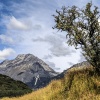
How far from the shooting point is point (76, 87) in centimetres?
2184

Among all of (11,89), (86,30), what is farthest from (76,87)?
(11,89)

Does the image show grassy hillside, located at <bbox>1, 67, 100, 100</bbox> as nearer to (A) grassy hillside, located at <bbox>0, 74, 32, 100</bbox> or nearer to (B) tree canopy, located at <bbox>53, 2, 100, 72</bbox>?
(B) tree canopy, located at <bbox>53, 2, 100, 72</bbox>

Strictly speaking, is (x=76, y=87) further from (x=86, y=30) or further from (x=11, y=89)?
(x=11, y=89)

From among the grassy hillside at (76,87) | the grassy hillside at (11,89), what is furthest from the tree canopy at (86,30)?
Result: the grassy hillside at (11,89)

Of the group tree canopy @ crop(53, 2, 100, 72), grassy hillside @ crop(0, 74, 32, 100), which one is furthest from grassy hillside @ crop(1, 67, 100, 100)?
grassy hillside @ crop(0, 74, 32, 100)

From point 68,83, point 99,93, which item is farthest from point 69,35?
point 99,93

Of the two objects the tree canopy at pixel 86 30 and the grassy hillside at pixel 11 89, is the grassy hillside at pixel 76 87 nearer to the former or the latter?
the tree canopy at pixel 86 30

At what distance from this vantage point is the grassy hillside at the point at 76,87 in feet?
66.5

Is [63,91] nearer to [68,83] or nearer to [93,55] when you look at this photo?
[68,83]

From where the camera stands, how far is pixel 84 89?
69.2 ft

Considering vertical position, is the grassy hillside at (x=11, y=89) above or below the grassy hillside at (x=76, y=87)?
above

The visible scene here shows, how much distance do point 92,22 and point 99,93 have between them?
20.1 feet

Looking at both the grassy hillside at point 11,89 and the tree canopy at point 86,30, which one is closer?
the tree canopy at point 86,30

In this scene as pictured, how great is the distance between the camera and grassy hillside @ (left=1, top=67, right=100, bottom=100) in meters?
20.3
